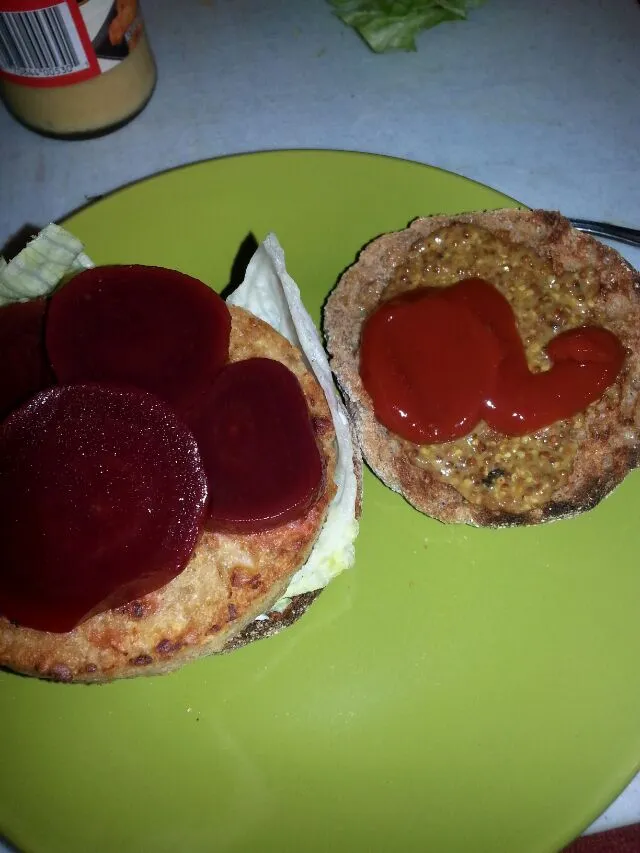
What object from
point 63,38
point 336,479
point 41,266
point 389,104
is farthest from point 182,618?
point 389,104

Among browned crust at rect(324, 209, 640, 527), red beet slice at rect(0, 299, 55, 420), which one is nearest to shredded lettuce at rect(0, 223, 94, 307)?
red beet slice at rect(0, 299, 55, 420)

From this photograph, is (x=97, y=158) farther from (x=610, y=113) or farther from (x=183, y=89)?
(x=610, y=113)

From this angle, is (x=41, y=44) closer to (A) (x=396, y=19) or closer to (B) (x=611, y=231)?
(A) (x=396, y=19)

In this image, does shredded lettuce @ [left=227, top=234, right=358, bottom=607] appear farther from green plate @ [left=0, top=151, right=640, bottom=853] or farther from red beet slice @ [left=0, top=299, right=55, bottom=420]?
red beet slice @ [left=0, top=299, right=55, bottom=420]

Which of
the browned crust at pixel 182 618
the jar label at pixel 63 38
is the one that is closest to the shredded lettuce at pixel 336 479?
the browned crust at pixel 182 618

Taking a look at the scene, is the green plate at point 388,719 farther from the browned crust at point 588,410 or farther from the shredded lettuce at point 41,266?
the shredded lettuce at point 41,266
